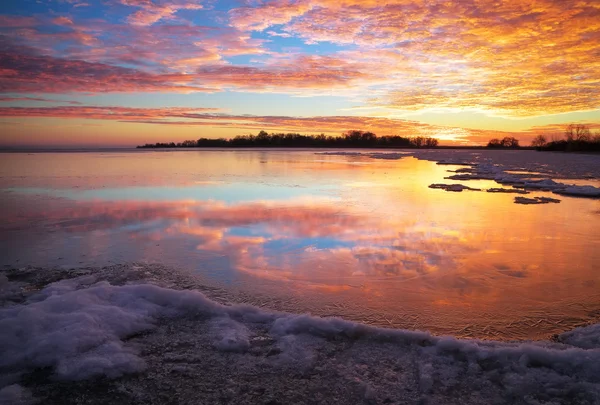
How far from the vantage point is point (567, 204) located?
9172 mm

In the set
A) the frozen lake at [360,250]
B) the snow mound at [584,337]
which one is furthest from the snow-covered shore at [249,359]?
the frozen lake at [360,250]

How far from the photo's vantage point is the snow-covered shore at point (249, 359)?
230 centimetres

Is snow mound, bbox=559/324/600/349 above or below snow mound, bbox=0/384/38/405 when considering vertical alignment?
above

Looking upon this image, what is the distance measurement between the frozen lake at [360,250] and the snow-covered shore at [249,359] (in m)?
0.32

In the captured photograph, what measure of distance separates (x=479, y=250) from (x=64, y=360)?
4.88 meters

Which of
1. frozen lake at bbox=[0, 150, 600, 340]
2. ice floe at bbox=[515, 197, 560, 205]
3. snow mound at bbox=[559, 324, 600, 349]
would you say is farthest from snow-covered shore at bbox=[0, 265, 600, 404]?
ice floe at bbox=[515, 197, 560, 205]

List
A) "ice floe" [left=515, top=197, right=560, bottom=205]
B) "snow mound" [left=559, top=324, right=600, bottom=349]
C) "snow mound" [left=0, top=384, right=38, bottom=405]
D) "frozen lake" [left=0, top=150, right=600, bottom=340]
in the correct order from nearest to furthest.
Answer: "snow mound" [left=0, top=384, right=38, bottom=405] < "snow mound" [left=559, top=324, right=600, bottom=349] < "frozen lake" [left=0, top=150, right=600, bottom=340] < "ice floe" [left=515, top=197, right=560, bottom=205]

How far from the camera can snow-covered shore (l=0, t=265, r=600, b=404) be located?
7.55 feet

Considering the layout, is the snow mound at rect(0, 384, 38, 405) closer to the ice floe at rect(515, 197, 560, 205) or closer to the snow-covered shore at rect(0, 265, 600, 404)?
the snow-covered shore at rect(0, 265, 600, 404)

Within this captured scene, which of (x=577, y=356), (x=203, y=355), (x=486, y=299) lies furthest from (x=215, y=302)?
(x=577, y=356)

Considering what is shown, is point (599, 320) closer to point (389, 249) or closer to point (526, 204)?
point (389, 249)

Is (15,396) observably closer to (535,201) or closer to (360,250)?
(360,250)

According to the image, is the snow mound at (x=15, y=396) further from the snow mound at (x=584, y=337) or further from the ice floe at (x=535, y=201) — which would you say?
the ice floe at (x=535, y=201)

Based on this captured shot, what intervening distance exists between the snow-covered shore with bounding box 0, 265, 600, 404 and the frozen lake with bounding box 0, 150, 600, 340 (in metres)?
0.32
